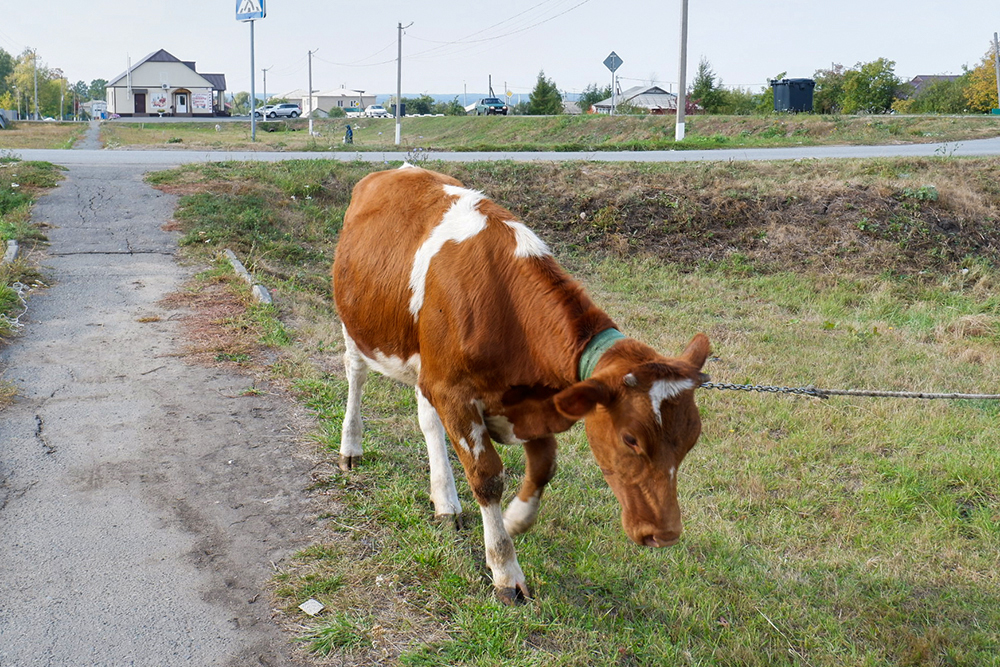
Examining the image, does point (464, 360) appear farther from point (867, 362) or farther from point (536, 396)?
point (867, 362)

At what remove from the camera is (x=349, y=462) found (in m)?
5.23

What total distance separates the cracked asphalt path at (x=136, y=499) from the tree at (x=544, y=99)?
151 ft

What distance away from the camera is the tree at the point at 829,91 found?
42219mm

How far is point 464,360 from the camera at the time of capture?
378 cm

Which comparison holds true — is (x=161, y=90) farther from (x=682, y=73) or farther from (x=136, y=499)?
(x=136, y=499)

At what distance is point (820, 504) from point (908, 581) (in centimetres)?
89

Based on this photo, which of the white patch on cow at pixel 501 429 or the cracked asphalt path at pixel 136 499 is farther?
the white patch on cow at pixel 501 429

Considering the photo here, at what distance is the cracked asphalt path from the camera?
3.54 metres

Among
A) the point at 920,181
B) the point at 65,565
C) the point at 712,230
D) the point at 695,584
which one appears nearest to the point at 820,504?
the point at 695,584

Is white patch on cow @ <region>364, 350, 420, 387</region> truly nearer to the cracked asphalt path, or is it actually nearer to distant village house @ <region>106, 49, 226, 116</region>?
the cracked asphalt path

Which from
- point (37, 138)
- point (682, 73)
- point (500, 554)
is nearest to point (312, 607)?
Answer: point (500, 554)

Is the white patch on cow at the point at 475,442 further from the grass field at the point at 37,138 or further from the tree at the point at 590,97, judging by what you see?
the tree at the point at 590,97

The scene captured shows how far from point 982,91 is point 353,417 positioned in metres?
52.6

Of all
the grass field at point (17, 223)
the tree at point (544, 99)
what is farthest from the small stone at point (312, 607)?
the tree at point (544, 99)
